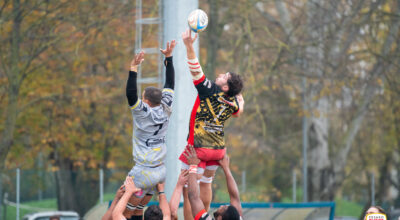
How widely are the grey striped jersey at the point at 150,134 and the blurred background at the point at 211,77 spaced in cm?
961

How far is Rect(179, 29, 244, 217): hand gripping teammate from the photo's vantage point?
7227 millimetres

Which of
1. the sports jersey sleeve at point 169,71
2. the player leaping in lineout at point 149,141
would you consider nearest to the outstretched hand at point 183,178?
the player leaping in lineout at point 149,141

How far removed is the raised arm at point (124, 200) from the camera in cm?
703

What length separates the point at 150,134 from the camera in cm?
735

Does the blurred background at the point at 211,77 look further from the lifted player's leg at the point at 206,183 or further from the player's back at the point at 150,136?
the player's back at the point at 150,136

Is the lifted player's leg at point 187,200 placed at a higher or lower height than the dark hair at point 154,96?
lower

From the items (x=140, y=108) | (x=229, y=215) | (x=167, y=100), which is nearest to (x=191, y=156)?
(x=167, y=100)

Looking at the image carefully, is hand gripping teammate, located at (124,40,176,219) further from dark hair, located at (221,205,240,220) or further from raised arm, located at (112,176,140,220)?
dark hair, located at (221,205,240,220)

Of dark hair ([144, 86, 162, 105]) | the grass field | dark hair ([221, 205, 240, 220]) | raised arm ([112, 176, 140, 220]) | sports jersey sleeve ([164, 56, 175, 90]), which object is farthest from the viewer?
the grass field

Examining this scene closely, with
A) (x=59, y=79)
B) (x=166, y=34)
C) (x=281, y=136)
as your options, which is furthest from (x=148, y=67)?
(x=166, y=34)

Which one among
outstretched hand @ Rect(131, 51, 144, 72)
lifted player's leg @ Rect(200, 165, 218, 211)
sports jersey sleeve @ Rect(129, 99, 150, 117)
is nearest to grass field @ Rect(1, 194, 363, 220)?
lifted player's leg @ Rect(200, 165, 218, 211)

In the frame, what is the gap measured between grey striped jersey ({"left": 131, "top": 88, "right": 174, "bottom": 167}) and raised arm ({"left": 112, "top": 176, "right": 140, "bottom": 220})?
26 cm

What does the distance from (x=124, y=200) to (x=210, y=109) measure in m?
1.37

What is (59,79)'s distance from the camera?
2206cm
